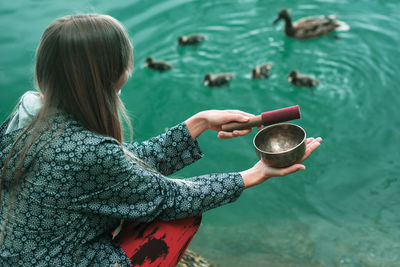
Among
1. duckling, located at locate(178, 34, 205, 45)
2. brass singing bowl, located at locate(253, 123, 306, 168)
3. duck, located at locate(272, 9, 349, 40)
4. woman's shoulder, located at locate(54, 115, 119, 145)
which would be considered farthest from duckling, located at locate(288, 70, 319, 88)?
woman's shoulder, located at locate(54, 115, 119, 145)

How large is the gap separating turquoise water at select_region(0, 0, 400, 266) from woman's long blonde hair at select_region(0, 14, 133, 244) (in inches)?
36.2

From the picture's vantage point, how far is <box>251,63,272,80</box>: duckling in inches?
224

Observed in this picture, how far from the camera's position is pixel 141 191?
2.21 metres

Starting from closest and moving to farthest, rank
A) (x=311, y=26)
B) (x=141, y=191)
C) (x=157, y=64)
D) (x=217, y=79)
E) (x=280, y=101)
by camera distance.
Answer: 1. (x=141, y=191)
2. (x=280, y=101)
3. (x=217, y=79)
4. (x=157, y=64)
5. (x=311, y=26)

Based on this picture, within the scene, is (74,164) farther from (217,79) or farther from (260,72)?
(260,72)

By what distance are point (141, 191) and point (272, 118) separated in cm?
81

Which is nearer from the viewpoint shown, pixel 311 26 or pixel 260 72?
pixel 260 72

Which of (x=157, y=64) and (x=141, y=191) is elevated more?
(x=141, y=191)

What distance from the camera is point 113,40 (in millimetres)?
2070

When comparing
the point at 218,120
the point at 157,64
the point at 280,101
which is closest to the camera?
the point at 218,120

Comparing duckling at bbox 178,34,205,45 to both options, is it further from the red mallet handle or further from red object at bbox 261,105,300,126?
red object at bbox 261,105,300,126

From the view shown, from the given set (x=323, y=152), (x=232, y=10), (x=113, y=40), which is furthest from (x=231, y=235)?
(x=232, y=10)

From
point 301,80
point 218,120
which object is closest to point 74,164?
point 218,120

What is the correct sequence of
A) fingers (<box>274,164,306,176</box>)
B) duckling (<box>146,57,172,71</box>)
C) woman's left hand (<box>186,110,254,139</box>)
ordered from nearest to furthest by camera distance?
fingers (<box>274,164,306,176</box>) < woman's left hand (<box>186,110,254,139</box>) < duckling (<box>146,57,172,71</box>)
